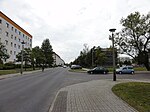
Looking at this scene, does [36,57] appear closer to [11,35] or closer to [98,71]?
[11,35]

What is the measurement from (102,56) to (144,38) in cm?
2325

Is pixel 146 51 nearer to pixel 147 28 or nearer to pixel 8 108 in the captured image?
pixel 147 28

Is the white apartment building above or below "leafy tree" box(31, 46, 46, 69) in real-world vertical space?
above

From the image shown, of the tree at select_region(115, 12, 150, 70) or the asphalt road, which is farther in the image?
the tree at select_region(115, 12, 150, 70)

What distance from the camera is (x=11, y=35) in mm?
61656

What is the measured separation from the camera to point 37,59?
59719 mm

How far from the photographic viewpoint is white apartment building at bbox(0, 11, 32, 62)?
54.3 m

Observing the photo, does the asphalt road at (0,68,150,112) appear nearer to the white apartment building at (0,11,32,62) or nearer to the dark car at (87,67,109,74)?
the dark car at (87,67,109,74)

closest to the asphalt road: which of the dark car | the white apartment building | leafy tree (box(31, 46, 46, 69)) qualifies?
the dark car

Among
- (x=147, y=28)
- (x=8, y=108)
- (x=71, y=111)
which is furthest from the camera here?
(x=147, y=28)

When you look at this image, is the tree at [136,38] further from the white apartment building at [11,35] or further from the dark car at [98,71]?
the white apartment building at [11,35]

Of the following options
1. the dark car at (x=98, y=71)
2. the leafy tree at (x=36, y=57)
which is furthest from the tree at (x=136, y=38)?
the leafy tree at (x=36, y=57)

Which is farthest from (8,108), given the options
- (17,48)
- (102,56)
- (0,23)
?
(17,48)

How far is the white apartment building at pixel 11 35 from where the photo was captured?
54.3 meters
